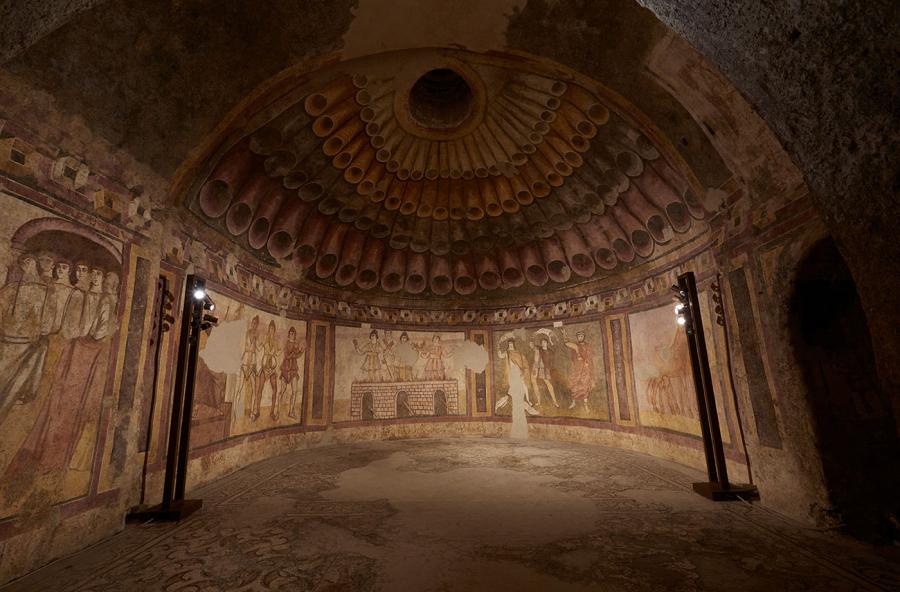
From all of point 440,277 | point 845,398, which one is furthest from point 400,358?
point 845,398

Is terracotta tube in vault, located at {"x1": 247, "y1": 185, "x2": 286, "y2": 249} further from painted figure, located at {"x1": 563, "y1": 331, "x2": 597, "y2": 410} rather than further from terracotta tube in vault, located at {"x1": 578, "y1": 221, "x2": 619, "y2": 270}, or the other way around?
painted figure, located at {"x1": 563, "y1": 331, "x2": 597, "y2": 410}

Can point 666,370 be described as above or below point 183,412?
above

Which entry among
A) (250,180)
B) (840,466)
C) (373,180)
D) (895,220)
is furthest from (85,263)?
(840,466)

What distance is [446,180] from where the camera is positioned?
1109cm

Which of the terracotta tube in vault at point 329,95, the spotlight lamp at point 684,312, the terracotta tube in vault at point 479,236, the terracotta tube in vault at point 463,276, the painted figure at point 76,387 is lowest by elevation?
the painted figure at point 76,387

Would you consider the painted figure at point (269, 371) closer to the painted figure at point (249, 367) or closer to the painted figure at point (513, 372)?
the painted figure at point (249, 367)

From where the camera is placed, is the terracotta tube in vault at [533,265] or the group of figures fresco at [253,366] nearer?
the group of figures fresco at [253,366]

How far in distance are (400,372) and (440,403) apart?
1.61m

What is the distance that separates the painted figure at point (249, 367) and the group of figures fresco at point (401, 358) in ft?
11.2

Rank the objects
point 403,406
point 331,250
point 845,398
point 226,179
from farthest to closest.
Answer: point 403,406
point 331,250
point 226,179
point 845,398

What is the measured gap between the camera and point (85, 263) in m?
5.02

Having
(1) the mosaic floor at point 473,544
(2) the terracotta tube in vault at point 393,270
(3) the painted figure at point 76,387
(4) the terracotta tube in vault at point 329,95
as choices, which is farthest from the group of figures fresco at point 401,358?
(3) the painted figure at point 76,387

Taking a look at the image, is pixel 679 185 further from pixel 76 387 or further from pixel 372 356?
pixel 76 387

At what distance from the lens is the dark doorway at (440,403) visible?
41.9 feet
